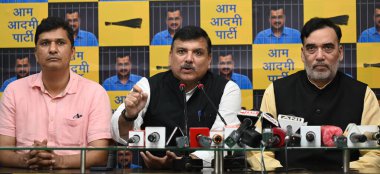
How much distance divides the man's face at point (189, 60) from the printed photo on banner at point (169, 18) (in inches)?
24.3

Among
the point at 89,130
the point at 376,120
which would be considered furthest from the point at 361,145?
the point at 89,130

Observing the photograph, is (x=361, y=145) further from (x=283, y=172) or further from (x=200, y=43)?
(x=200, y=43)

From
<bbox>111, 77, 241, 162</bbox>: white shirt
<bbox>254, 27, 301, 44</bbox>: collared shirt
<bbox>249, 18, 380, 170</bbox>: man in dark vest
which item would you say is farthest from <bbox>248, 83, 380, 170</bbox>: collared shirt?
<bbox>254, 27, 301, 44</bbox>: collared shirt

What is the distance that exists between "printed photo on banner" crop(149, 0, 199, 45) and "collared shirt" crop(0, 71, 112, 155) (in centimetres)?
74

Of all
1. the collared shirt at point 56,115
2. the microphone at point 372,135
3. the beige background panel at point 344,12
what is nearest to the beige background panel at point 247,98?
the beige background panel at point 344,12

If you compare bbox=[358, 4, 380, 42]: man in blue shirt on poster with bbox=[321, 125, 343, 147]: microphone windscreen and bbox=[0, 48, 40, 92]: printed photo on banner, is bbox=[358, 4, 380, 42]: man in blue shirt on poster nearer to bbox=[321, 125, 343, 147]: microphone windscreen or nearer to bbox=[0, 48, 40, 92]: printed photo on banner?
bbox=[321, 125, 343, 147]: microphone windscreen

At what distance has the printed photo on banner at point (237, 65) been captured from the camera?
429 centimetres

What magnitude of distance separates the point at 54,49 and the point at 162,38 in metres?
0.88

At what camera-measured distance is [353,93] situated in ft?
12.2

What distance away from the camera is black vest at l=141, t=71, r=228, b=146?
12.0ft

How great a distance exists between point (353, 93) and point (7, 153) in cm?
204

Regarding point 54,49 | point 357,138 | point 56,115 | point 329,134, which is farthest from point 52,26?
point 357,138

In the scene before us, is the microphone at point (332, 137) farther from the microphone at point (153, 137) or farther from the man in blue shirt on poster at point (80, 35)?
the man in blue shirt on poster at point (80, 35)

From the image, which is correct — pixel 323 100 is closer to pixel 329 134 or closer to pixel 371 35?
pixel 371 35
